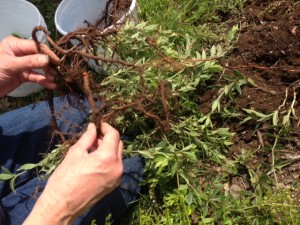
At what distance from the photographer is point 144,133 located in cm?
145

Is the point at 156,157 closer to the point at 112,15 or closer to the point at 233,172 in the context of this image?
the point at 233,172

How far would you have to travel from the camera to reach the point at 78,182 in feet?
3.32

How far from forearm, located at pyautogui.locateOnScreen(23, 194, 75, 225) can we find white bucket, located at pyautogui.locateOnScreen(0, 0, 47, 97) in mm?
1139

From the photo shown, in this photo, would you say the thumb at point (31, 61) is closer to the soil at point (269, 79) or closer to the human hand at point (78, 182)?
the human hand at point (78, 182)

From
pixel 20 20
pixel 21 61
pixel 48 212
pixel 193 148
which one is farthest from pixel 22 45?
pixel 20 20

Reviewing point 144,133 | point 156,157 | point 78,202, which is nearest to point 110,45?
point 144,133

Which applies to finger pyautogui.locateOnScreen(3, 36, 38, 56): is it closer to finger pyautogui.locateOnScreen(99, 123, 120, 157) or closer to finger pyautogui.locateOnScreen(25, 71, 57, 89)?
finger pyautogui.locateOnScreen(25, 71, 57, 89)

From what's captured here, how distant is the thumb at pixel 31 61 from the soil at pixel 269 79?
709mm

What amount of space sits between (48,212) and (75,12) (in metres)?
1.23

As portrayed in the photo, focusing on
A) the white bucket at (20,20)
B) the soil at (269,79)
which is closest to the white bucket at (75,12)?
the white bucket at (20,20)

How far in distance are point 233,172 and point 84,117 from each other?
650 mm

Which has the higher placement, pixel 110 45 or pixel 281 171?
pixel 110 45

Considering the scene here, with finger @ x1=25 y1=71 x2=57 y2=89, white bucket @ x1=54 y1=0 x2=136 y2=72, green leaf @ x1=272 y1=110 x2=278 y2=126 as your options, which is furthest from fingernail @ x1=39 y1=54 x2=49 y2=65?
green leaf @ x1=272 y1=110 x2=278 y2=126

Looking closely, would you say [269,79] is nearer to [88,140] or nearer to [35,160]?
[88,140]
